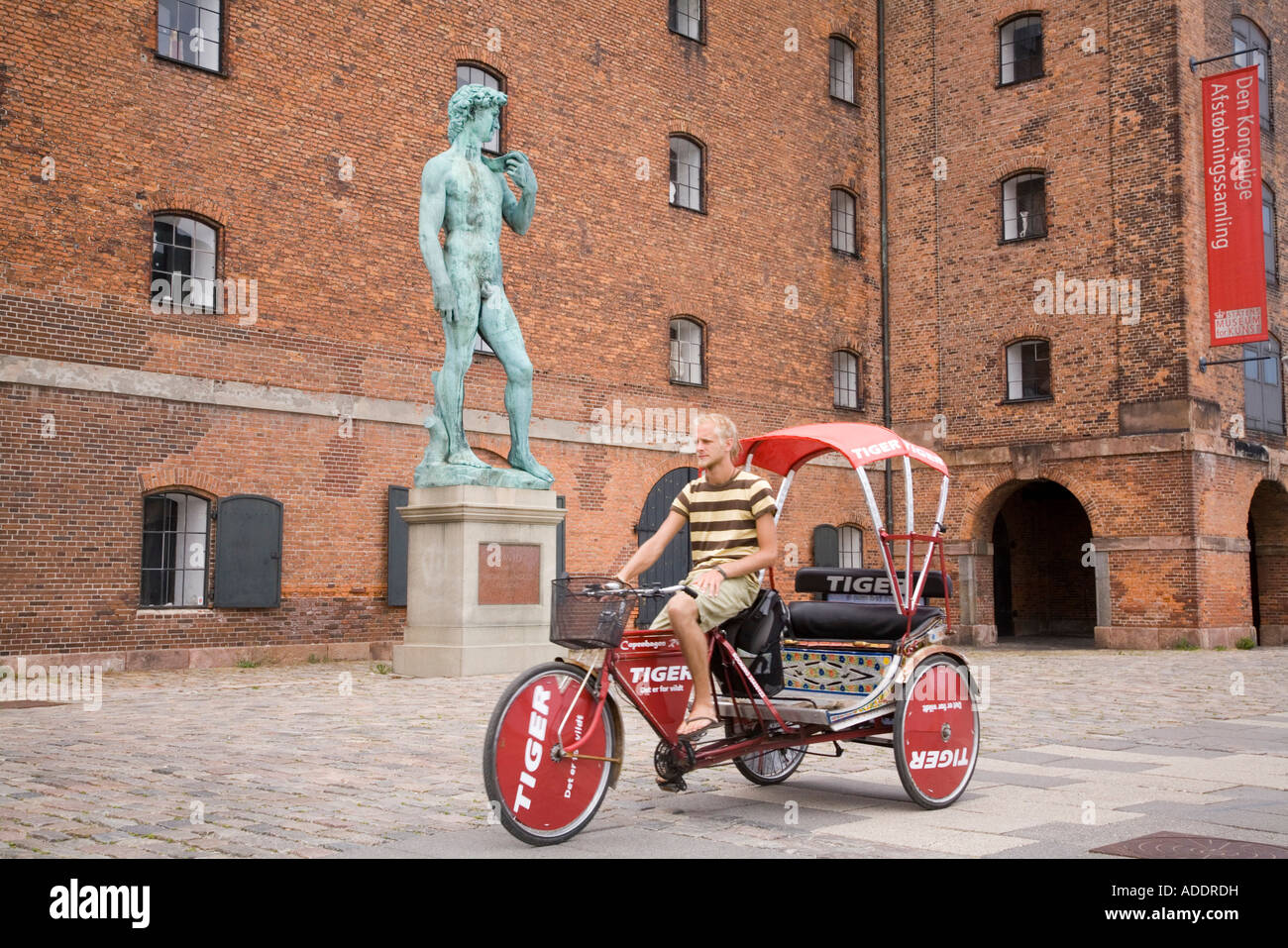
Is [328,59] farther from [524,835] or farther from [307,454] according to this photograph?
[524,835]

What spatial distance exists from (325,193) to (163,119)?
87.9 inches

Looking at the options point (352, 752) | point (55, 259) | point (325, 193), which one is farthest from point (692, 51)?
point (352, 752)

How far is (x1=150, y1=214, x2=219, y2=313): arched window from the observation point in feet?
49.8

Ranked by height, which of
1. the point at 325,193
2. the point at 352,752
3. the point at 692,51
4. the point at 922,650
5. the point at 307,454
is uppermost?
the point at 692,51

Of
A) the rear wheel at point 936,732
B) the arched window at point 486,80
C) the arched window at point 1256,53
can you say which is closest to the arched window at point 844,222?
the arched window at point 1256,53

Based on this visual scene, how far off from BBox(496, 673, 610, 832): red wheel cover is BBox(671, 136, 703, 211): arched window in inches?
679

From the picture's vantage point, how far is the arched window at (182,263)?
15192 millimetres

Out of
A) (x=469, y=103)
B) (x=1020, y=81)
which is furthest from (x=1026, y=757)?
(x=1020, y=81)

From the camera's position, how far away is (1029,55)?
23359 millimetres

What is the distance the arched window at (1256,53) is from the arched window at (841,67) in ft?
22.6

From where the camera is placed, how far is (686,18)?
71.8ft

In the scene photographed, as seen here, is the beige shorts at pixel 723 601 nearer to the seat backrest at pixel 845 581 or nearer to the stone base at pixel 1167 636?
the seat backrest at pixel 845 581

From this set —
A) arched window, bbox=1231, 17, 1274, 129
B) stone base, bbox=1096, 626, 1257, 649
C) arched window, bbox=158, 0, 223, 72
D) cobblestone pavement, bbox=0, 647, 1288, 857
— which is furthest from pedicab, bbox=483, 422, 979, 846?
arched window, bbox=1231, 17, 1274, 129

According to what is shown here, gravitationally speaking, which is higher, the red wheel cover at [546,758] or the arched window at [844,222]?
the arched window at [844,222]
